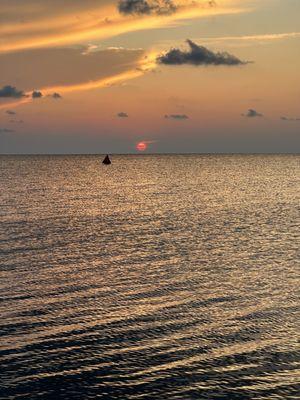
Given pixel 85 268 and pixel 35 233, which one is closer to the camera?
pixel 85 268

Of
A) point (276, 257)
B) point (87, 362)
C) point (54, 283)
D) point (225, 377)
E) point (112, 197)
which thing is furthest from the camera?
point (112, 197)

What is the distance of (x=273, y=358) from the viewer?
25.5 metres

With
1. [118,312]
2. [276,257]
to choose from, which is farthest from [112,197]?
[118,312]

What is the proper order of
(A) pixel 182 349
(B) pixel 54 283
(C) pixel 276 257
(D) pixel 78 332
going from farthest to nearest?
(C) pixel 276 257, (B) pixel 54 283, (D) pixel 78 332, (A) pixel 182 349

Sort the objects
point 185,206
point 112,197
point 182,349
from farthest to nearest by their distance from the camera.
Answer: point 112,197 → point 185,206 → point 182,349

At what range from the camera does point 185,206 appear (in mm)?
102688

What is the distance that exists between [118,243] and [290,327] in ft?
102

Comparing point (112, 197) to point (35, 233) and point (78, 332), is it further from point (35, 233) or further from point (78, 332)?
point (78, 332)

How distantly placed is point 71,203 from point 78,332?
8140cm

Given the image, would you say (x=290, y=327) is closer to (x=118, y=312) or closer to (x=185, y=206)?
(x=118, y=312)

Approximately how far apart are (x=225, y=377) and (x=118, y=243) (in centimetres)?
3641

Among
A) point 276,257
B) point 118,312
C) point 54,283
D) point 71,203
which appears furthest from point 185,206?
point 118,312

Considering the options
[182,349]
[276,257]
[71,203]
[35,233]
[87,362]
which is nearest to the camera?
[87,362]

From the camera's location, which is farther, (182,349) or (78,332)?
(78,332)
